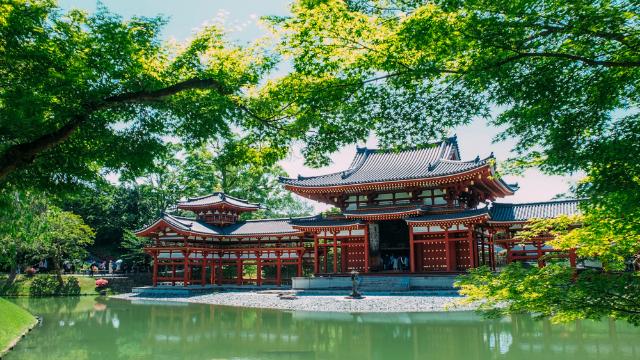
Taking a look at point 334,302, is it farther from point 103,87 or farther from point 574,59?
point 574,59

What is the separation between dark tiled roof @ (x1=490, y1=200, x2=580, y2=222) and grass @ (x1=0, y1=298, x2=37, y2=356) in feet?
62.9

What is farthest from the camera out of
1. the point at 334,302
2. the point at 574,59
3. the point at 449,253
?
the point at 449,253

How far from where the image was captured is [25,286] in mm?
26969

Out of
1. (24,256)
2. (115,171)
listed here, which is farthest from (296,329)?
(24,256)

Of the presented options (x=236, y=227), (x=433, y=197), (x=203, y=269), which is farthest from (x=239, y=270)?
(x=433, y=197)

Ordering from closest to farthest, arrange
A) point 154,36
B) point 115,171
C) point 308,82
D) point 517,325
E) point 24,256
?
point 308,82 < point 154,36 < point 115,171 < point 517,325 < point 24,256

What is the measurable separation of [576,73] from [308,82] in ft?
8.06

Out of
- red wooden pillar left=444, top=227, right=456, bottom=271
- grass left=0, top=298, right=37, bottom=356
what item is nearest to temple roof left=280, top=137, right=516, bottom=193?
red wooden pillar left=444, top=227, right=456, bottom=271

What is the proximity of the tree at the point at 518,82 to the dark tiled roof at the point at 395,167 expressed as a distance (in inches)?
688

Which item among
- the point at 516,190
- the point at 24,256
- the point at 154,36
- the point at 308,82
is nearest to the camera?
the point at 308,82

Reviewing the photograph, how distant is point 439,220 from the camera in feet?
70.8

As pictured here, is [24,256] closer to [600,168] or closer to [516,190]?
[516,190]

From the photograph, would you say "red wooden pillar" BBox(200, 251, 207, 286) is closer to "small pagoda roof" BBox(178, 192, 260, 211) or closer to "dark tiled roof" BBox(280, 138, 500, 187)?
"small pagoda roof" BBox(178, 192, 260, 211)

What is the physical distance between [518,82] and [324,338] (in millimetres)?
9397
